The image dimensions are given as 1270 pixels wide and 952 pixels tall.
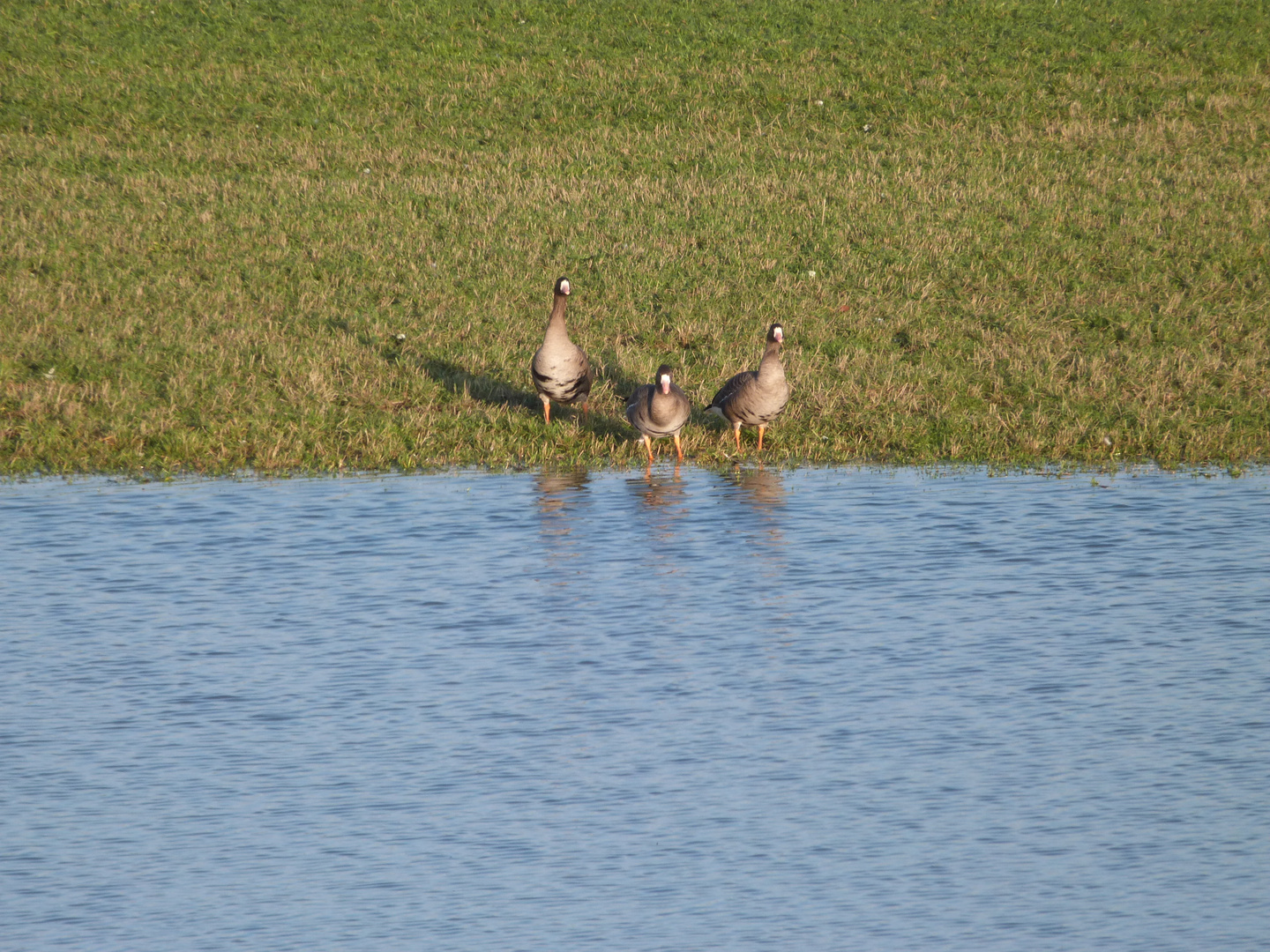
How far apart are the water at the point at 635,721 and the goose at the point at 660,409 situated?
923mm

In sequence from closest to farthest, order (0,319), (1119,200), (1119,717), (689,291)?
1. (1119,717)
2. (0,319)
3. (689,291)
4. (1119,200)

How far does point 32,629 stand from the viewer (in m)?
13.1

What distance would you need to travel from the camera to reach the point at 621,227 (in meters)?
27.0

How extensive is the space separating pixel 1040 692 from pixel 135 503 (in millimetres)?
9762

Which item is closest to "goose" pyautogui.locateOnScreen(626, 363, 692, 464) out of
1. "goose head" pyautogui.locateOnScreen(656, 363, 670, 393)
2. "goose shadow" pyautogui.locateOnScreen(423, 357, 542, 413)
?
"goose head" pyautogui.locateOnScreen(656, 363, 670, 393)

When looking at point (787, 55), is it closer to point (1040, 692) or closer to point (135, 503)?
point (135, 503)

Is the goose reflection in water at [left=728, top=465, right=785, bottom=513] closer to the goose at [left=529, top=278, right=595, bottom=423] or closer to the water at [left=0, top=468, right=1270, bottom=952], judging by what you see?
the water at [left=0, top=468, right=1270, bottom=952]

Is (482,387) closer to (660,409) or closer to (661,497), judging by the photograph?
(660,409)

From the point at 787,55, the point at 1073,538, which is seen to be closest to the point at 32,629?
the point at 1073,538

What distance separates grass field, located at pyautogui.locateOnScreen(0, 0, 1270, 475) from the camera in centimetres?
2014

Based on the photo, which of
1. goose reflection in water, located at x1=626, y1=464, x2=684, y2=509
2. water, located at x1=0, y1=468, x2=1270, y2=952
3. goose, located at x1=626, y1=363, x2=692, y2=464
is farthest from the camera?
goose, located at x1=626, y1=363, x2=692, y2=464

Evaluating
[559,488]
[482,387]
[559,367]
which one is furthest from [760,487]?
[482,387]

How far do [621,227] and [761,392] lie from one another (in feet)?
30.7

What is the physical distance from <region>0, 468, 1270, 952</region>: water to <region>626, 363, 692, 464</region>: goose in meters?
0.92
